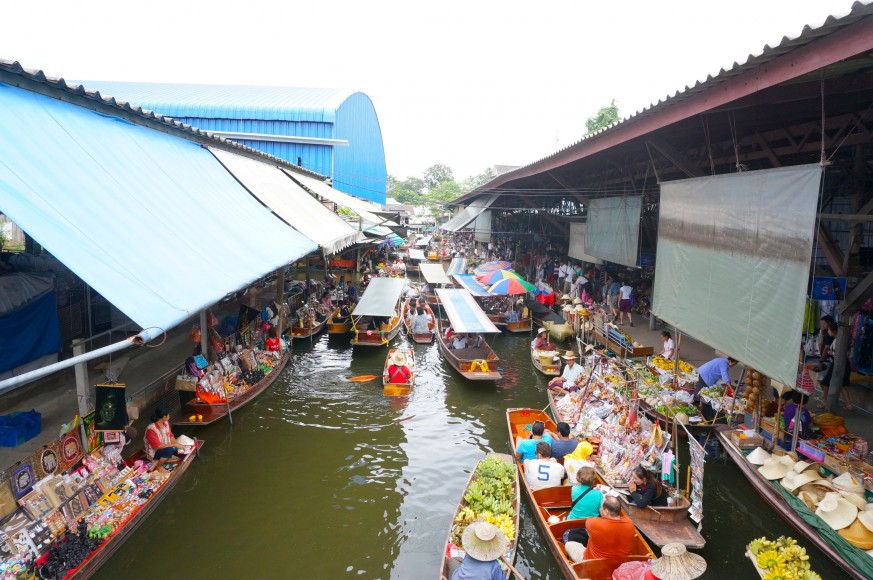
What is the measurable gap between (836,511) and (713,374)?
403 cm

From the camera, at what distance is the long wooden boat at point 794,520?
5.67 meters

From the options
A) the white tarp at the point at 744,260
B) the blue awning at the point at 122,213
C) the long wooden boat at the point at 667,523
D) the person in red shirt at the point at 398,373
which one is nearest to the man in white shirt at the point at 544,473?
the long wooden boat at the point at 667,523

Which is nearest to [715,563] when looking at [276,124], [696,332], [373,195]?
[696,332]

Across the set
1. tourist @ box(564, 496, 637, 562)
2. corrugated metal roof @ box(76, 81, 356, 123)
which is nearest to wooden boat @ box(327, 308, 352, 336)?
tourist @ box(564, 496, 637, 562)

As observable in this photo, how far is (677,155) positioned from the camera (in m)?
9.77

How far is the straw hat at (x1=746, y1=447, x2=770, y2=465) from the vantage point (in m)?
7.74

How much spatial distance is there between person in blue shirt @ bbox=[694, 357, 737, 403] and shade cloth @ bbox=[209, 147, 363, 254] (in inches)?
335

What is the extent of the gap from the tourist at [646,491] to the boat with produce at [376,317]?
1000 cm

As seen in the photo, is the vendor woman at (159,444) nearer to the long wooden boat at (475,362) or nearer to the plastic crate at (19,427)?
the plastic crate at (19,427)

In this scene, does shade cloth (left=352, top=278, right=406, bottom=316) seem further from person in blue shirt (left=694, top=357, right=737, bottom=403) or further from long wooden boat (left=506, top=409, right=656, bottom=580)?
person in blue shirt (left=694, top=357, right=737, bottom=403)

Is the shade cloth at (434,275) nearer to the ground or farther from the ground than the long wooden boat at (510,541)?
farther from the ground

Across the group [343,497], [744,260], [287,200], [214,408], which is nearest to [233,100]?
[287,200]

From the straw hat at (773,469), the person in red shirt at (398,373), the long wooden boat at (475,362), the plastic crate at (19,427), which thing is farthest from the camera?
the long wooden boat at (475,362)

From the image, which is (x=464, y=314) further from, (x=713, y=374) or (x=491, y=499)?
(x=491, y=499)
